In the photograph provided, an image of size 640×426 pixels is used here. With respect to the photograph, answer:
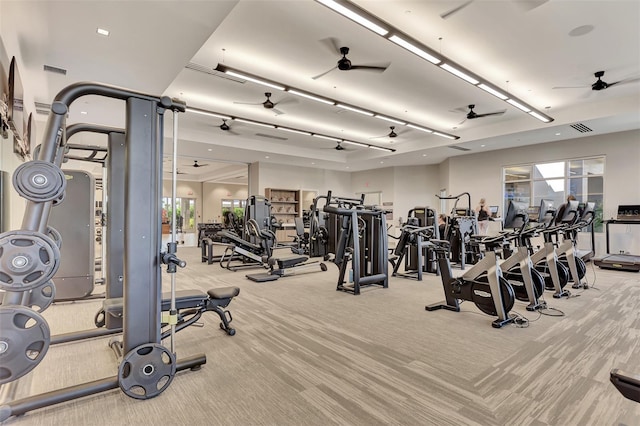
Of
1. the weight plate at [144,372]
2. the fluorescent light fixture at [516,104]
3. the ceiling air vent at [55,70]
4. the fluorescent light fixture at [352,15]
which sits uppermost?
the fluorescent light fixture at [516,104]

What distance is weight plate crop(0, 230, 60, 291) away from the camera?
5.51 ft

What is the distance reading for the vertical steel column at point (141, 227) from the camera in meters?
2.11

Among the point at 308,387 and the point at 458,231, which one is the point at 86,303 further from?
the point at 458,231

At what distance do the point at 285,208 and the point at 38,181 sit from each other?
12546 mm

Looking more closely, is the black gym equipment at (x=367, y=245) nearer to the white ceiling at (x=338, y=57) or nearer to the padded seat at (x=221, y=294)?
the padded seat at (x=221, y=294)

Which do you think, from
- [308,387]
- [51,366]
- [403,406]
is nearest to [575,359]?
[403,406]

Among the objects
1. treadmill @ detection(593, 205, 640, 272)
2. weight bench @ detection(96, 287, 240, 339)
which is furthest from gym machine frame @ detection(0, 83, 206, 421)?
treadmill @ detection(593, 205, 640, 272)

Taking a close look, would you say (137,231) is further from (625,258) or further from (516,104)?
(625,258)

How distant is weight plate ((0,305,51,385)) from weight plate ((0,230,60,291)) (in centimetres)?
13

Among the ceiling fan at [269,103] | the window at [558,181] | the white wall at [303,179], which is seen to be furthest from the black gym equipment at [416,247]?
the white wall at [303,179]

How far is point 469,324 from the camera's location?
3562 millimetres

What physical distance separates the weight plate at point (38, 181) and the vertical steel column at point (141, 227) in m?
0.37

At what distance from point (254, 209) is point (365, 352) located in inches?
218

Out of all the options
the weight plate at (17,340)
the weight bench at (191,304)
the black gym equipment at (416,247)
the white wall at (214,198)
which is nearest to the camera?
the weight plate at (17,340)
